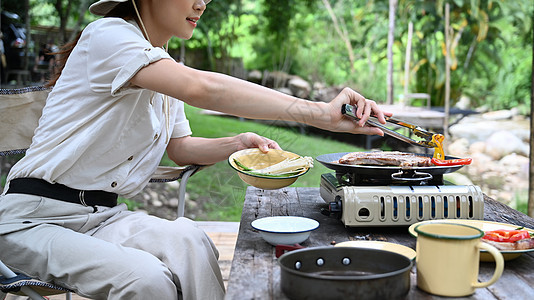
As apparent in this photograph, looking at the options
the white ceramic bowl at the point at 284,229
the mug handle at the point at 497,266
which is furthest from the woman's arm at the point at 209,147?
the mug handle at the point at 497,266

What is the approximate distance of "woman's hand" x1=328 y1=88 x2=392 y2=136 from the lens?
4.28ft

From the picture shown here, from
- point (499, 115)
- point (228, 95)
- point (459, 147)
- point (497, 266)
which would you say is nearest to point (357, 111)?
point (228, 95)

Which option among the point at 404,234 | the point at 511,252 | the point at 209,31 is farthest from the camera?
the point at 209,31

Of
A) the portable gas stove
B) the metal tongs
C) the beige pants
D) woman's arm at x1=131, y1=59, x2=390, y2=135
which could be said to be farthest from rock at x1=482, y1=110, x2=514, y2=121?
the beige pants

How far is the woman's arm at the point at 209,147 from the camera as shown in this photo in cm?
162

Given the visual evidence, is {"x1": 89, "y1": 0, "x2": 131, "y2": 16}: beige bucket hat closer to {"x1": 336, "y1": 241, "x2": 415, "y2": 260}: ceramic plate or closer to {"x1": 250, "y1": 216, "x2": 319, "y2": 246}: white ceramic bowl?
{"x1": 250, "y1": 216, "x2": 319, "y2": 246}: white ceramic bowl

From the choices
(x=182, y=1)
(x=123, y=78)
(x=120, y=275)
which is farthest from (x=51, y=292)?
(x=182, y=1)

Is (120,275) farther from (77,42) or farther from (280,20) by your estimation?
(280,20)

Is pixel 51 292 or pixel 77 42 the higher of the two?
pixel 77 42

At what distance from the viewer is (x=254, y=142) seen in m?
1.61

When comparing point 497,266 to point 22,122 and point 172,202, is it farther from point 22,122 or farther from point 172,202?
point 172,202

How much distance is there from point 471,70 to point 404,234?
661cm

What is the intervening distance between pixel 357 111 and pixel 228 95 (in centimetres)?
31

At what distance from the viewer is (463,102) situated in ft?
24.8
